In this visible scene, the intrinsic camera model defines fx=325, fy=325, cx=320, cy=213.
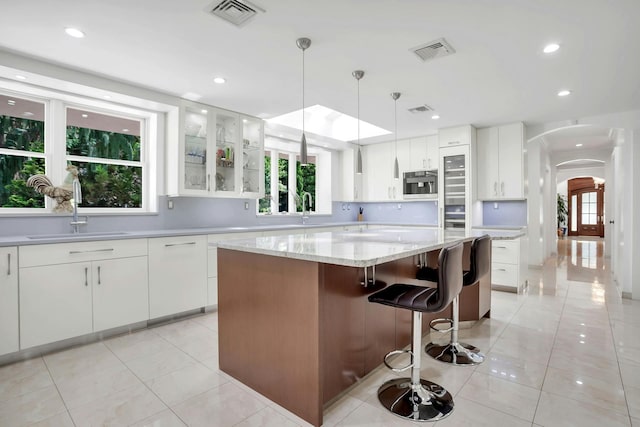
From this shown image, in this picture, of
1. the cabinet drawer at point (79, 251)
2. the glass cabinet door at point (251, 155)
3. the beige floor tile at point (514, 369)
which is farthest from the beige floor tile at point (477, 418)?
the glass cabinet door at point (251, 155)

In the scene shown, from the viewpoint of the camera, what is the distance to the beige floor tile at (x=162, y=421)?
1732 mm

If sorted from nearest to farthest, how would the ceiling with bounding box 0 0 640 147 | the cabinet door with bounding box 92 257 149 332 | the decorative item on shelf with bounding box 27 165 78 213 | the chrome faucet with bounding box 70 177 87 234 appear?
the ceiling with bounding box 0 0 640 147 < the cabinet door with bounding box 92 257 149 332 < the decorative item on shelf with bounding box 27 165 78 213 < the chrome faucet with bounding box 70 177 87 234

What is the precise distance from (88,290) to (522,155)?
220 inches

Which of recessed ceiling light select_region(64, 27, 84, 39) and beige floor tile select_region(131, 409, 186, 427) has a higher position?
recessed ceiling light select_region(64, 27, 84, 39)

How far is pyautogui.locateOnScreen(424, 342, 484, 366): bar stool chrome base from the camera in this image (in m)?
2.41

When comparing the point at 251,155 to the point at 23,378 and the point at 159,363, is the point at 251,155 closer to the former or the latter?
the point at 159,363

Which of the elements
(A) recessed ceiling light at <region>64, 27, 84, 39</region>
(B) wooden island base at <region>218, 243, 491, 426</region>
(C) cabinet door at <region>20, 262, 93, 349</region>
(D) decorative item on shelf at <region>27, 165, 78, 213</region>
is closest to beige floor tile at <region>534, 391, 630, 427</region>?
(B) wooden island base at <region>218, 243, 491, 426</region>

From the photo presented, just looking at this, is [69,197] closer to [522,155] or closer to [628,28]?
[628,28]

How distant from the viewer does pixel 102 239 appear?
9.26 ft

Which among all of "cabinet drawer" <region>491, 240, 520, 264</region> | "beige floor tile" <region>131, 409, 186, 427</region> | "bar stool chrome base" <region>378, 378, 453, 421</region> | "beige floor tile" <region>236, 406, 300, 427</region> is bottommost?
"beige floor tile" <region>131, 409, 186, 427</region>

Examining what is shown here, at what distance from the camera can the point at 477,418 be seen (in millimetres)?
1768

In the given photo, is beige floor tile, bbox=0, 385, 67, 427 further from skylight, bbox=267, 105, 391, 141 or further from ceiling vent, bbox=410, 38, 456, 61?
skylight, bbox=267, 105, 391, 141

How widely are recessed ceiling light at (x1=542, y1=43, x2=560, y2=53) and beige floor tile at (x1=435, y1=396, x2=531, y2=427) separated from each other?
267 centimetres

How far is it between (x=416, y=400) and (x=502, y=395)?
57 cm
